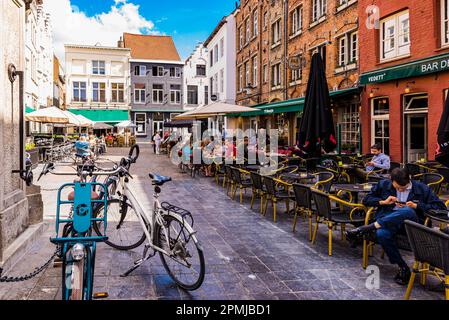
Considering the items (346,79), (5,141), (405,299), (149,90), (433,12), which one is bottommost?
(405,299)

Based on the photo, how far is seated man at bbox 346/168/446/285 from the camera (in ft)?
14.4

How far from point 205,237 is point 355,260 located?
2.20 metres

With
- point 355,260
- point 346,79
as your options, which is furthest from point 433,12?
point 355,260

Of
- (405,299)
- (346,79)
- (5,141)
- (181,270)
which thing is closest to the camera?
(405,299)

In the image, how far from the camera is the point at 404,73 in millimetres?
11664

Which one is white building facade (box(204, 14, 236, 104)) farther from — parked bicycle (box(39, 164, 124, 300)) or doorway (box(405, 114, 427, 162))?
parked bicycle (box(39, 164, 124, 300))

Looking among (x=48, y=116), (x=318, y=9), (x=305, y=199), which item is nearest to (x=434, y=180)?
(x=305, y=199)

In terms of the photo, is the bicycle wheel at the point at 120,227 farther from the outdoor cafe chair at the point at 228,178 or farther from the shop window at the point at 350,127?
the shop window at the point at 350,127

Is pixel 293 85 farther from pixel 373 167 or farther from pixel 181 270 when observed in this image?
pixel 181 270

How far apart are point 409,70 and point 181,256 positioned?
386 inches

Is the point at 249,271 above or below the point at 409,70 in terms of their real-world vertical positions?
below

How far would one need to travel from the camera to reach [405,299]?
12.6 feet

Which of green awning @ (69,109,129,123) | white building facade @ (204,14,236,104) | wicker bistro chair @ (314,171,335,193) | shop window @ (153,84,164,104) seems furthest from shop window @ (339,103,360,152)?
shop window @ (153,84,164,104)

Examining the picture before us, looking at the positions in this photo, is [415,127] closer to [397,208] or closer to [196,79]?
[397,208]
